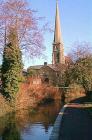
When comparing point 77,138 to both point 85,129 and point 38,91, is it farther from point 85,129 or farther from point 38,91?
point 38,91

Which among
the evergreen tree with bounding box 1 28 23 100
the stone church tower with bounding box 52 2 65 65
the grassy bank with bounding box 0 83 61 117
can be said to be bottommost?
the grassy bank with bounding box 0 83 61 117

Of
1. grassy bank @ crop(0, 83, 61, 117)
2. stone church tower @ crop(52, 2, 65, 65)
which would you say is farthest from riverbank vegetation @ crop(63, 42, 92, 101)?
stone church tower @ crop(52, 2, 65, 65)

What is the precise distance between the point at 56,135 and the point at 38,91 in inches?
1356

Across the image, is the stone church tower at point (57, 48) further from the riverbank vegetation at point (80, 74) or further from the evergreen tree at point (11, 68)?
the evergreen tree at point (11, 68)

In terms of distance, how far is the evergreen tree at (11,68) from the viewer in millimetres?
36062

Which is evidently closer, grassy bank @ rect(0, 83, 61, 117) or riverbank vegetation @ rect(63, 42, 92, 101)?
grassy bank @ rect(0, 83, 61, 117)

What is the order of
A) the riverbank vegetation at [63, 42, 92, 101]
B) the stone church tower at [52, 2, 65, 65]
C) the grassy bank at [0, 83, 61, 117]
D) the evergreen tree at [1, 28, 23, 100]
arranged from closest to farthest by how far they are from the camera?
the grassy bank at [0, 83, 61, 117] < the evergreen tree at [1, 28, 23, 100] < the riverbank vegetation at [63, 42, 92, 101] < the stone church tower at [52, 2, 65, 65]

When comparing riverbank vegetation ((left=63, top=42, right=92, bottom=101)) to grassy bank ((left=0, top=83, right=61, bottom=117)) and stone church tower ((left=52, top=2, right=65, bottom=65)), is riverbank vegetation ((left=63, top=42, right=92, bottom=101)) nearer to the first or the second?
grassy bank ((left=0, top=83, right=61, bottom=117))

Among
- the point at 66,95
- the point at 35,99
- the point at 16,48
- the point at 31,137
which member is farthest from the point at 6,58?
the point at 66,95

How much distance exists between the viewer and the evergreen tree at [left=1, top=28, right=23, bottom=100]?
36062 millimetres

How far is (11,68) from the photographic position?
36.5 meters

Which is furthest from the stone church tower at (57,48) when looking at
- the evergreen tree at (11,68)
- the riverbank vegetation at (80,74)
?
the evergreen tree at (11,68)

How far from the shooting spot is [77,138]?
52.5ft

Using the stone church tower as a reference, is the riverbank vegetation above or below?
below
